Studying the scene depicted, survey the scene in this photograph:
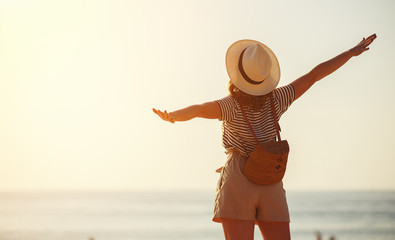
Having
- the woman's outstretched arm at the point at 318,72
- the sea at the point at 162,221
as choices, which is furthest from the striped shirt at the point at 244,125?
the sea at the point at 162,221

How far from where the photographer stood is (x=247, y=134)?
3.55 meters

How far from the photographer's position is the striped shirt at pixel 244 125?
352 centimetres

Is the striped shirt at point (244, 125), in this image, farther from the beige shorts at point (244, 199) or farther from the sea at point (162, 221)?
the sea at point (162, 221)

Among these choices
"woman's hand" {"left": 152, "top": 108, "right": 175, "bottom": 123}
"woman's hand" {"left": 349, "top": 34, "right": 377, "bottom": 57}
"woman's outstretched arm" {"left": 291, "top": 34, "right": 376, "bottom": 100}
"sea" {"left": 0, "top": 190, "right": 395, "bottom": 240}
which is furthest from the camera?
"sea" {"left": 0, "top": 190, "right": 395, "bottom": 240}

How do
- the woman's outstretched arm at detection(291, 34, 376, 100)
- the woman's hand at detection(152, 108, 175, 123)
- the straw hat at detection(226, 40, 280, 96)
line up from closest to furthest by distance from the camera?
the woman's hand at detection(152, 108, 175, 123) < the straw hat at detection(226, 40, 280, 96) < the woman's outstretched arm at detection(291, 34, 376, 100)

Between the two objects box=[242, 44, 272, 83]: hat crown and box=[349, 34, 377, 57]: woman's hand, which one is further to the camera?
box=[349, 34, 377, 57]: woman's hand

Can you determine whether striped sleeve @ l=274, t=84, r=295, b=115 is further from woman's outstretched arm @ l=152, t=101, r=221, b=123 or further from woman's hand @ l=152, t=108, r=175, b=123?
woman's hand @ l=152, t=108, r=175, b=123

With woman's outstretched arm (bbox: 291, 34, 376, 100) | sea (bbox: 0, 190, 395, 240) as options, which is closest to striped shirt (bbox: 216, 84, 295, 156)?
woman's outstretched arm (bbox: 291, 34, 376, 100)

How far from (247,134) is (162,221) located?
31.9 metres

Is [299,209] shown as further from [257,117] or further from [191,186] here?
[257,117]

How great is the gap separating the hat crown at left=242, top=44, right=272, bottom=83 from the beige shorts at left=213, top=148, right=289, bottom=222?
0.49 metres

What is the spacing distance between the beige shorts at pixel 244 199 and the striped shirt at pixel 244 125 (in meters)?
0.09

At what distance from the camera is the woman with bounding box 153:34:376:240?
11.4ft

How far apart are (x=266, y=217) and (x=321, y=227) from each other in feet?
96.4
